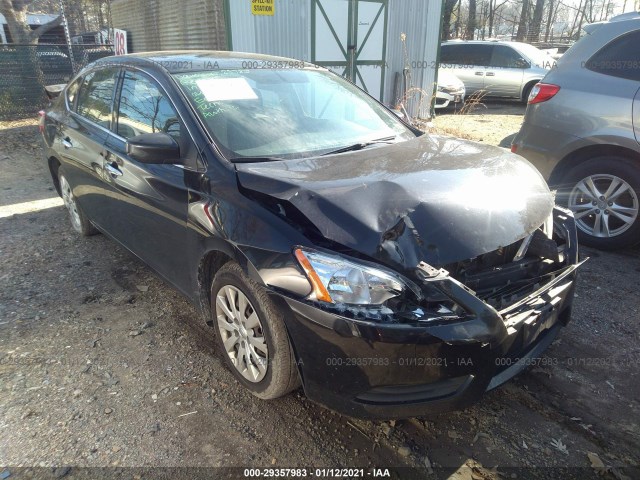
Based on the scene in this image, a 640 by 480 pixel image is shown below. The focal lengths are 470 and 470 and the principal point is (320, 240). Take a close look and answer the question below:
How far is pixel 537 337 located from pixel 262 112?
205 cm

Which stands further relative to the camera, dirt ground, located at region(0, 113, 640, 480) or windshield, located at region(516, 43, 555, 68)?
windshield, located at region(516, 43, 555, 68)

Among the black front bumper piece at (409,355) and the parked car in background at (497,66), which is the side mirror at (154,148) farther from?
the parked car in background at (497,66)

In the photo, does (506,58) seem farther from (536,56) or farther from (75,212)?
(75,212)

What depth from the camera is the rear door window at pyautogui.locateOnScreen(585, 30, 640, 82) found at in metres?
3.97

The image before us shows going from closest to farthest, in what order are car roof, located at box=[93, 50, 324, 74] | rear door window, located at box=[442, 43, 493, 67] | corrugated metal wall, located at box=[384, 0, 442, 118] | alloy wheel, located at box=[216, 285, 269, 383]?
1. alloy wheel, located at box=[216, 285, 269, 383]
2. car roof, located at box=[93, 50, 324, 74]
3. corrugated metal wall, located at box=[384, 0, 442, 118]
4. rear door window, located at box=[442, 43, 493, 67]

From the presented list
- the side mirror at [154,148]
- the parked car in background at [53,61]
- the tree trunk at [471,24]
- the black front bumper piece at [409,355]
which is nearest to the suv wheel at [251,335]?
the black front bumper piece at [409,355]

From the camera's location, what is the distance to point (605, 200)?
4.18 meters

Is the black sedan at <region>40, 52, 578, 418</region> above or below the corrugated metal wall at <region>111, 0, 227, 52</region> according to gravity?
below

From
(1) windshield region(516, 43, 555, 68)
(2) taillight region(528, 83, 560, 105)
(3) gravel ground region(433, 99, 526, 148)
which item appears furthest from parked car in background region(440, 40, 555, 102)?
(2) taillight region(528, 83, 560, 105)

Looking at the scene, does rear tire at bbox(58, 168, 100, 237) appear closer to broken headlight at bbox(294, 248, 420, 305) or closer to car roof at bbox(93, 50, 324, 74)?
car roof at bbox(93, 50, 324, 74)

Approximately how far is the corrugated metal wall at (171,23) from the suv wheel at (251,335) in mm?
6908

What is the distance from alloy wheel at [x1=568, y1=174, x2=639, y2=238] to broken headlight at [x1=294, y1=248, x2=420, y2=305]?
10.2ft

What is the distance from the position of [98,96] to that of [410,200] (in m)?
2.95

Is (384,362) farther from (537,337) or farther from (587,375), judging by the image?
(587,375)
